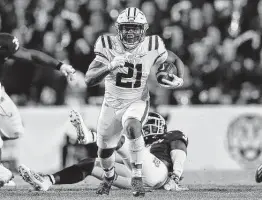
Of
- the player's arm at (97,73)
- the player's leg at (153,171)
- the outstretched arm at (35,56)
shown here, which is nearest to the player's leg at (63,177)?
the player's leg at (153,171)

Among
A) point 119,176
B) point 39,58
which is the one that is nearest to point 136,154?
point 119,176

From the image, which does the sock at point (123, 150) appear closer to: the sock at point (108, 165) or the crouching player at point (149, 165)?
the crouching player at point (149, 165)

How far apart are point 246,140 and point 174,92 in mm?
1313

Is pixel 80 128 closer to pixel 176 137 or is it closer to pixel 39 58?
pixel 39 58

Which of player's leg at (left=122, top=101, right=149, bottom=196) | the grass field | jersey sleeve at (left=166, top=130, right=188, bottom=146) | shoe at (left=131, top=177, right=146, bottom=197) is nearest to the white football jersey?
player's leg at (left=122, top=101, right=149, bottom=196)

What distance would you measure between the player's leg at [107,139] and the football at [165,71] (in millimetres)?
569

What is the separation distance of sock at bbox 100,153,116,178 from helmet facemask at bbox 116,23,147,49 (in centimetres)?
116

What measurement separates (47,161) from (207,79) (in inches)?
108

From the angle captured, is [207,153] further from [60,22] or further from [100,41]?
[100,41]

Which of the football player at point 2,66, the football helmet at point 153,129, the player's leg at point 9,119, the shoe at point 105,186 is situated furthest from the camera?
the player's leg at point 9,119

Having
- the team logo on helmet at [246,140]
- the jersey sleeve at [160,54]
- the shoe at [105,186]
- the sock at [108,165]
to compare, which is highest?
the jersey sleeve at [160,54]

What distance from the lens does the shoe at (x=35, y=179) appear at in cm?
795

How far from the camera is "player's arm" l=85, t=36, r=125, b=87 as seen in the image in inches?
300

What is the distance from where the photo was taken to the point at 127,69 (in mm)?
8016
